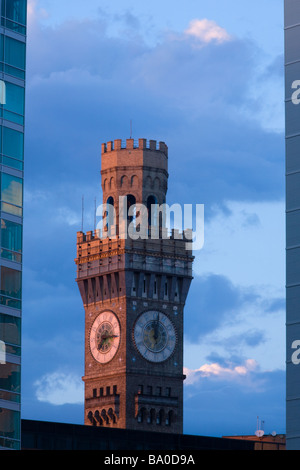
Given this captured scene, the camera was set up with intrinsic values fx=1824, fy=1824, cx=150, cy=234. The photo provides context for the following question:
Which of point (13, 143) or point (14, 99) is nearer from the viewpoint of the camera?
point (13, 143)

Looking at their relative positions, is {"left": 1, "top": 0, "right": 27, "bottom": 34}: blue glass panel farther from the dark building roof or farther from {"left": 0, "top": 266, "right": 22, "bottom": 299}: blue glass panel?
the dark building roof

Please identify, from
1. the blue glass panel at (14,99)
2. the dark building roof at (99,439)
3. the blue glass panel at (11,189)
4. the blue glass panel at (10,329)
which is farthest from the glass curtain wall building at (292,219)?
the dark building roof at (99,439)

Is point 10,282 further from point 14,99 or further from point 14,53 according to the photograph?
point 14,53

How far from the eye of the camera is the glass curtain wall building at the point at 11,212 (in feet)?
321

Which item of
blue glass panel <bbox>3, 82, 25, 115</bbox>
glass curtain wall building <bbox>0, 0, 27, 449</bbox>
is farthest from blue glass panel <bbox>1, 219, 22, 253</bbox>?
blue glass panel <bbox>3, 82, 25, 115</bbox>

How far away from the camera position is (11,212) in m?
99.2

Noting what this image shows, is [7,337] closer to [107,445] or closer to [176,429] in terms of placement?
[107,445]

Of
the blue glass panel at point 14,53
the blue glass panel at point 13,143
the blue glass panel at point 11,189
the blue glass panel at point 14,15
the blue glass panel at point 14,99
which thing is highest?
the blue glass panel at point 14,15

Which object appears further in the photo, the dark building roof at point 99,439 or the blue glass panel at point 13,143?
the dark building roof at point 99,439

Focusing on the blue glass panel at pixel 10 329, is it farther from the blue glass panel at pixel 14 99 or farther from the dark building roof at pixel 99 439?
the dark building roof at pixel 99 439

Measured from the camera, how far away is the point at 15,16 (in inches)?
3999

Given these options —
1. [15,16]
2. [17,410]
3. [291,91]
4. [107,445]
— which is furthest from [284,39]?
[107,445]

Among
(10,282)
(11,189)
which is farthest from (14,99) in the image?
(10,282)

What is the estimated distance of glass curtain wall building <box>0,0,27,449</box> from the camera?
9781 cm
